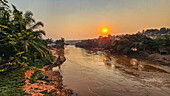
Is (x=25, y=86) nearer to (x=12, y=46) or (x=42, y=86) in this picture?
(x=42, y=86)

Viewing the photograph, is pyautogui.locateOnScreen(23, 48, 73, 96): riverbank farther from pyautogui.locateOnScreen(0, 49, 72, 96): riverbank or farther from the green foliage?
the green foliage

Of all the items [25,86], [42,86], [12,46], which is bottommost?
[42,86]

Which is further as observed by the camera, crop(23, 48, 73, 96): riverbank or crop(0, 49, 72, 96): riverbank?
crop(23, 48, 73, 96): riverbank

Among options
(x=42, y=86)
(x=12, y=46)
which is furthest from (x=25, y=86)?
(x=12, y=46)

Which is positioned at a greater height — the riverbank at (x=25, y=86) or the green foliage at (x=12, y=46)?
the green foliage at (x=12, y=46)

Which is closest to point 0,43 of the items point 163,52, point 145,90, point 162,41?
point 145,90

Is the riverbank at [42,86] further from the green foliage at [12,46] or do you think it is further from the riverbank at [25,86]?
the green foliage at [12,46]

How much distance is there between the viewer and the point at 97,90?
9.41 metres

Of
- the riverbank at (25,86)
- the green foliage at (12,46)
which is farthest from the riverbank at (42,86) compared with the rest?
the green foliage at (12,46)

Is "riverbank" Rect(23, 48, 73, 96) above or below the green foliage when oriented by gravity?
below

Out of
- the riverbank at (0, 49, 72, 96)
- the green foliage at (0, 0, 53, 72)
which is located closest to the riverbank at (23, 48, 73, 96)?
the riverbank at (0, 49, 72, 96)

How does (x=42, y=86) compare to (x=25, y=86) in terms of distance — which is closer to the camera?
(x=25, y=86)

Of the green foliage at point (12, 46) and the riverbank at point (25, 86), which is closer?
the riverbank at point (25, 86)

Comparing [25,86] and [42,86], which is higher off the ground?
[25,86]
